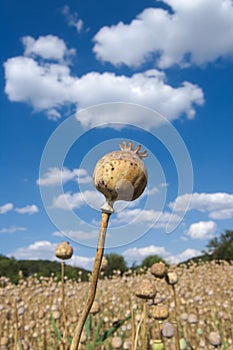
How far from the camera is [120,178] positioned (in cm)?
52

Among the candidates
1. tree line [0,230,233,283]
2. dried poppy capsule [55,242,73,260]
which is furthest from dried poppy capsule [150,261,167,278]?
tree line [0,230,233,283]

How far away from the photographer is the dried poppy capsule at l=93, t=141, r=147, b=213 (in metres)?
0.52

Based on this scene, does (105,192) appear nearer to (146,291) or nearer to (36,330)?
(146,291)

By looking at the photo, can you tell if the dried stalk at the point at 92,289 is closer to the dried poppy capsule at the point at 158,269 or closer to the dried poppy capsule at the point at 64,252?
the dried poppy capsule at the point at 64,252

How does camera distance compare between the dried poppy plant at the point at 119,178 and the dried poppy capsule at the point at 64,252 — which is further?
the dried poppy capsule at the point at 64,252

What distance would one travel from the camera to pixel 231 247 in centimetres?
1247

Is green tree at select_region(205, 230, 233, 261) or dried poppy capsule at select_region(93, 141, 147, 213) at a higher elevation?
green tree at select_region(205, 230, 233, 261)

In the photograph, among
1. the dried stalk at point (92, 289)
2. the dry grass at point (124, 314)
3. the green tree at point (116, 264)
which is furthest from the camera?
the green tree at point (116, 264)

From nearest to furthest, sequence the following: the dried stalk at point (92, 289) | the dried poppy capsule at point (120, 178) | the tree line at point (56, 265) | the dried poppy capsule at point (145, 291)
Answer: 1. the dried stalk at point (92, 289)
2. the dried poppy capsule at point (120, 178)
3. the dried poppy capsule at point (145, 291)
4. the tree line at point (56, 265)

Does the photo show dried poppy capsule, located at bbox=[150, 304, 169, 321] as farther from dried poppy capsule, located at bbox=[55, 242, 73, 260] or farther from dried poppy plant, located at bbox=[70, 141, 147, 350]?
dried poppy plant, located at bbox=[70, 141, 147, 350]

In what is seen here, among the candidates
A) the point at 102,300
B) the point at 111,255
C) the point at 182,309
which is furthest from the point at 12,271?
the point at 182,309

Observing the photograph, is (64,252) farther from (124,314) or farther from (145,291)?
(124,314)

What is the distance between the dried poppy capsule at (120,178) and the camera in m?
0.52

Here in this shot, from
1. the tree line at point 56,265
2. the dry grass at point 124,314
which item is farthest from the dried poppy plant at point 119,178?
the tree line at point 56,265
